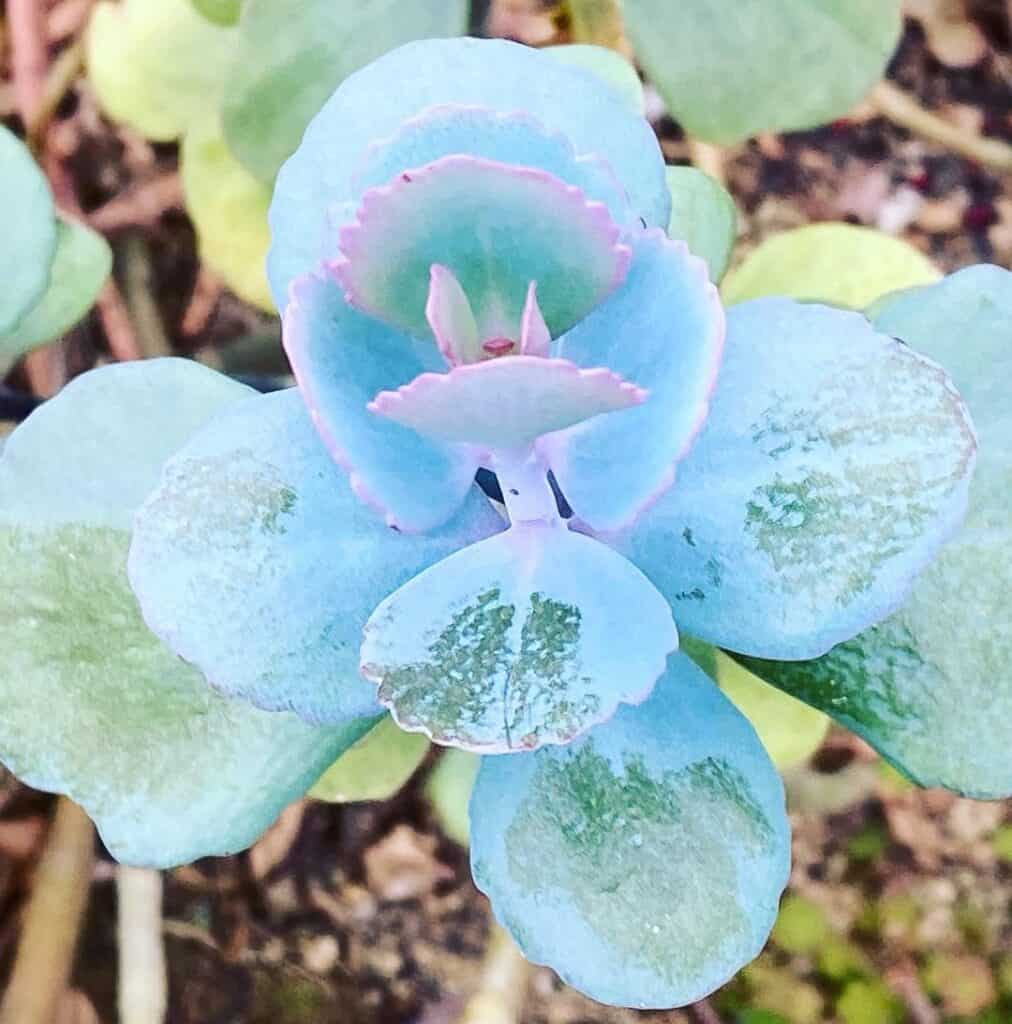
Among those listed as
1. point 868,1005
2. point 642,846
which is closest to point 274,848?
point 868,1005

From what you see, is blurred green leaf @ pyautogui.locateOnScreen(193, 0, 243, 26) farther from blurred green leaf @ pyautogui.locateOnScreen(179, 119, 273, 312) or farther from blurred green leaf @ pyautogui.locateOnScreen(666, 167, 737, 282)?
blurred green leaf @ pyautogui.locateOnScreen(666, 167, 737, 282)

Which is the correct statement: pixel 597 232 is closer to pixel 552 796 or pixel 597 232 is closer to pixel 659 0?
pixel 552 796

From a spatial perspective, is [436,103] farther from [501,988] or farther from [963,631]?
[501,988]

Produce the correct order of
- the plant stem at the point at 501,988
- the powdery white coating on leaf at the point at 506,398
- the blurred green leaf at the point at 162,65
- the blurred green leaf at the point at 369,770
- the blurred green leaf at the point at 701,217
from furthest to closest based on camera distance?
the blurred green leaf at the point at 162,65 → the plant stem at the point at 501,988 → the blurred green leaf at the point at 369,770 → the blurred green leaf at the point at 701,217 → the powdery white coating on leaf at the point at 506,398

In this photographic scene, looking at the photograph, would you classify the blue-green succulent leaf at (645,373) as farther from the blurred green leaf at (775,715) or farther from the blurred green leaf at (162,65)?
the blurred green leaf at (162,65)

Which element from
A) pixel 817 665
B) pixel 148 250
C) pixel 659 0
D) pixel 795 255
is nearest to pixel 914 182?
pixel 795 255

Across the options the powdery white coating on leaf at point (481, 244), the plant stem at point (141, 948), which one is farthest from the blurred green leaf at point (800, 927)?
the powdery white coating on leaf at point (481, 244)
